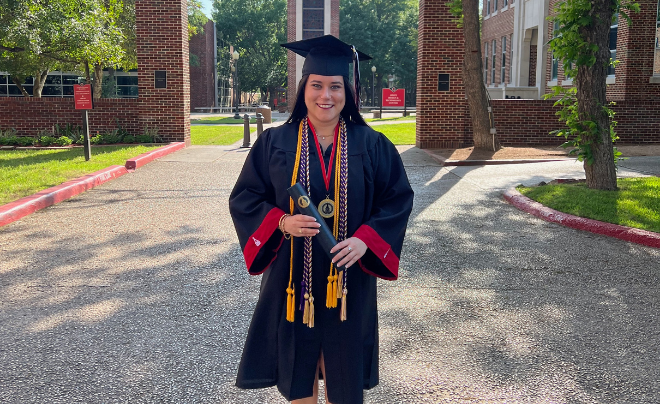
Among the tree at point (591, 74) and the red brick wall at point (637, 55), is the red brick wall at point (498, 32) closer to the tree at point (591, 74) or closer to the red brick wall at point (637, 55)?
the red brick wall at point (637, 55)

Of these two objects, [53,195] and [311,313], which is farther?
[53,195]

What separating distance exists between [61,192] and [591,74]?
7918 millimetres

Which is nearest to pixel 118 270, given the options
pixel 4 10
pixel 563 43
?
pixel 563 43

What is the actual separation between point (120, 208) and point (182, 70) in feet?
32.6

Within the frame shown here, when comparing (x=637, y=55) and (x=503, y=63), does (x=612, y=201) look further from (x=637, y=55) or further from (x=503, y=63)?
(x=503, y=63)

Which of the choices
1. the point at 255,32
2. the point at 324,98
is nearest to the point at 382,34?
the point at 255,32

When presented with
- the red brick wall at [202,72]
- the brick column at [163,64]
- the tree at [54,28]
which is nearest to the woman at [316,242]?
the brick column at [163,64]

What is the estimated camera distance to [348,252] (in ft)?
8.52

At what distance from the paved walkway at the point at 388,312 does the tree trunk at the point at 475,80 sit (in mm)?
7906

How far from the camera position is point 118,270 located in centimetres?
612

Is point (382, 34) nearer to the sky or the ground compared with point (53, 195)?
nearer to the sky

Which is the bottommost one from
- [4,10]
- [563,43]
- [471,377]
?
[471,377]

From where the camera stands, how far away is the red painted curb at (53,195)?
8273 millimetres

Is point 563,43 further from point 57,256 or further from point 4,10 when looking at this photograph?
point 4,10
